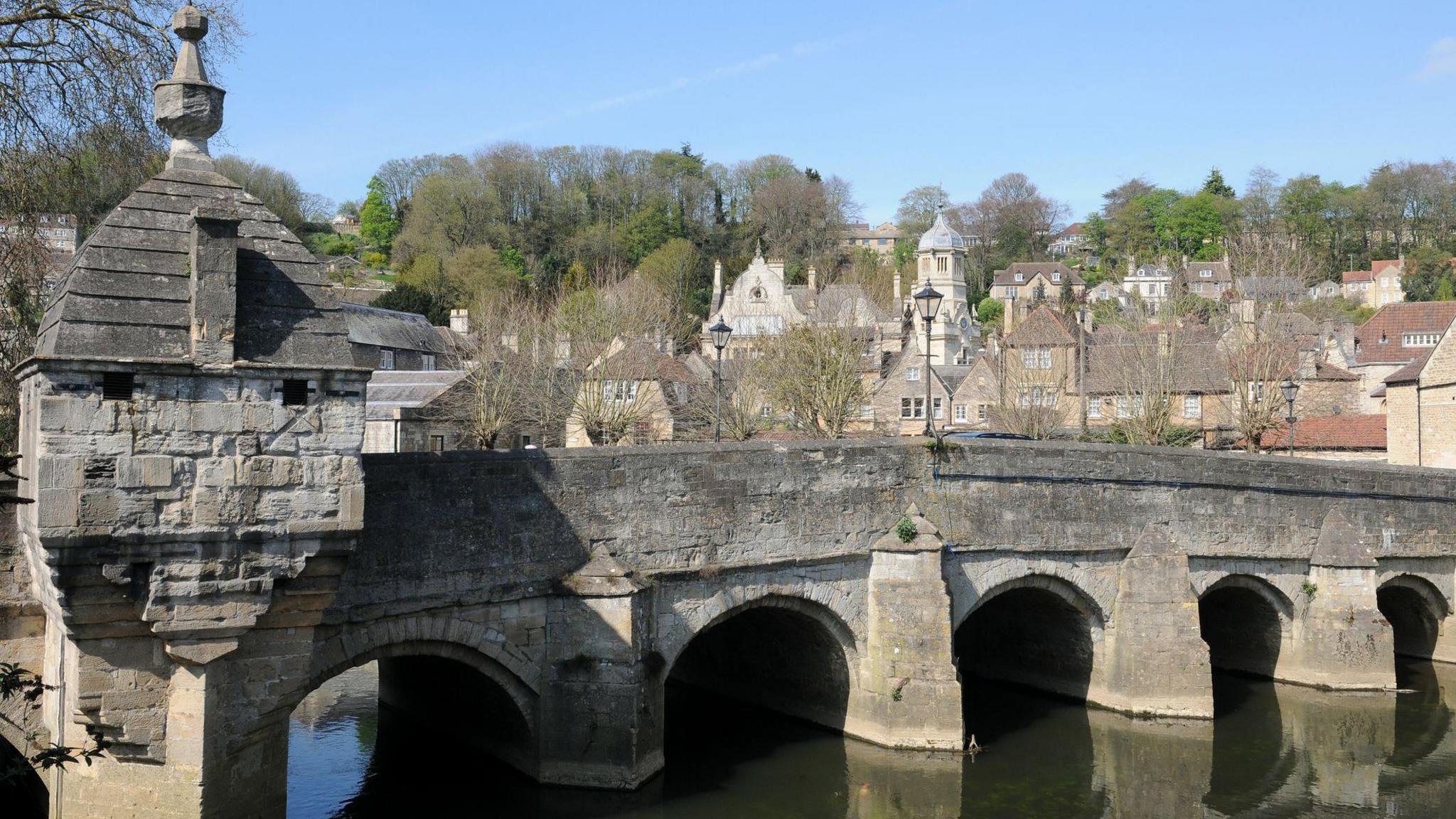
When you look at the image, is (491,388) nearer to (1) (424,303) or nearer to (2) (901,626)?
(2) (901,626)

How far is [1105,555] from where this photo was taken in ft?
67.8

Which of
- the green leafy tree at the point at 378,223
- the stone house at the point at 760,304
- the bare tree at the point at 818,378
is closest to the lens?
the bare tree at the point at 818,378

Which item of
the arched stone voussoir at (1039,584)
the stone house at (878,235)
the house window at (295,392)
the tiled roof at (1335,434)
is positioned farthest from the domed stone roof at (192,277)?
the stone house at (878,235)

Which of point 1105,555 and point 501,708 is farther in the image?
point 1105,555

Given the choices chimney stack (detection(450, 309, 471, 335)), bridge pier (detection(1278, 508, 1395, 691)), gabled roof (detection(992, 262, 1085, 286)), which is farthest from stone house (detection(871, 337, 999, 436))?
gabled roof (detection(992, 262, 1085, 286))

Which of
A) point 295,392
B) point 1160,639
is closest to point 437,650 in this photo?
point 295,392

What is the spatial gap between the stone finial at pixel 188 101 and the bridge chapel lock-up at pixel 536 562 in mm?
35

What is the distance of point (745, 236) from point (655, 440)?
6152 centimetres

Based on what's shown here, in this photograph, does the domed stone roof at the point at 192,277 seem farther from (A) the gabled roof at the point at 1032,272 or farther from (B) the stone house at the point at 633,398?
(A) the gabled roof at the point at 1032,272

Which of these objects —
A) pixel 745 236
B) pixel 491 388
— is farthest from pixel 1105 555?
pixel 745 236

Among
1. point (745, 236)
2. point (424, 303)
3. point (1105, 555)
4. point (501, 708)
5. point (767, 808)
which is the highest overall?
point (745, 236)

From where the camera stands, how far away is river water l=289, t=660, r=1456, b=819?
16250 mm

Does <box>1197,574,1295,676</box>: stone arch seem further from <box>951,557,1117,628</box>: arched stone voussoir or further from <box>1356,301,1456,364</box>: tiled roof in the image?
<box>1356,301,1456,364</box>: tiled roof

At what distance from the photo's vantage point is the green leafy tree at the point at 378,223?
10212 centimetres
